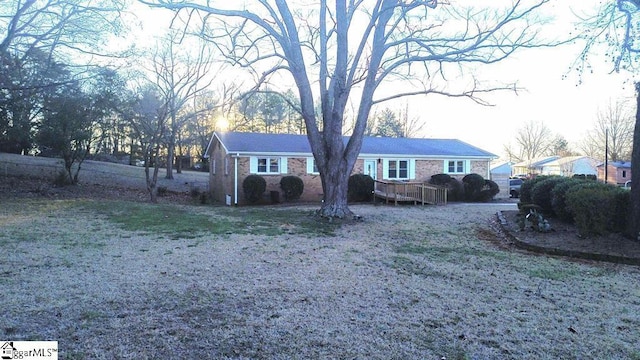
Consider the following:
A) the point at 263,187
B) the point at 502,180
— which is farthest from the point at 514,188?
the point at 263,187

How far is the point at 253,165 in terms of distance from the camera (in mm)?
20812

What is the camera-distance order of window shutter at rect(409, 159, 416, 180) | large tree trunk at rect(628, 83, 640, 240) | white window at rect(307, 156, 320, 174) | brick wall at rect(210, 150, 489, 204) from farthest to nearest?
window shutter at rect(409, 159, 416, 180), white window at rect(307, 156, 320, 174), brick wall at rect(210, 150, 489, 204), large tree trunk at rect(628, 83, 640, 240)

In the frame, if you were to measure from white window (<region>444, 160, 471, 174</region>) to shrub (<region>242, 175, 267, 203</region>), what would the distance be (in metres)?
11.5

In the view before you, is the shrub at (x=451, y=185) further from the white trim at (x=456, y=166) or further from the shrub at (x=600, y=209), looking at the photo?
the shrub at (x=600, y=209)

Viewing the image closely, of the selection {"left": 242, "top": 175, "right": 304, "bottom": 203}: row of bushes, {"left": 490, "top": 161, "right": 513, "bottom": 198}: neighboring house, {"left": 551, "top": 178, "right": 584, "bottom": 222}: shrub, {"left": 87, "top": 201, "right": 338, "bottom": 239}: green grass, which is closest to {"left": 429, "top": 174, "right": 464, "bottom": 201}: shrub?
{"left": 490, "top": 161, "right": 513, "bottom": 198}: neighboring house

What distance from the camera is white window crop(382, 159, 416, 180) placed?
23775 mm

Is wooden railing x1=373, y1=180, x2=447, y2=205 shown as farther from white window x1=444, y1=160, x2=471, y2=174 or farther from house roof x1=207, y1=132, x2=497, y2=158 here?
white window x1=444, y1=160, x2=471, y2=174

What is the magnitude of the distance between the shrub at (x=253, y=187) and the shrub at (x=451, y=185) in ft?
34.0

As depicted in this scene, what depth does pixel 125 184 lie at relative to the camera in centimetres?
2630

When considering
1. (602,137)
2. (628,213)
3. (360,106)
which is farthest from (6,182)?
(602,137)

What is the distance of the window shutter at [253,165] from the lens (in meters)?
20.7

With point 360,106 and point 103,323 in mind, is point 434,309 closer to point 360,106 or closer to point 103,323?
point 103,323

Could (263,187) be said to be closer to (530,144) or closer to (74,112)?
(74,112)

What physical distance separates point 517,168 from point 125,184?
57.6 m
